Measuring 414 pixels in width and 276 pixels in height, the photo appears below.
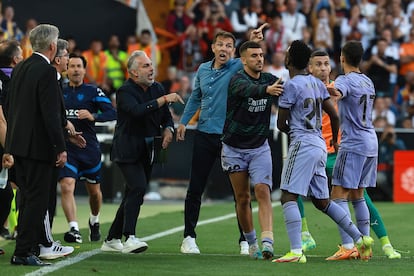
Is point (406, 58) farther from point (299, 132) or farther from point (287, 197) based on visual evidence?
point (287, 197)

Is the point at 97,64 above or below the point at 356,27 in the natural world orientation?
below

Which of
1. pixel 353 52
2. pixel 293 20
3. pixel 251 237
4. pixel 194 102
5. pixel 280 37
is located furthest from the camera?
pixel 293 20

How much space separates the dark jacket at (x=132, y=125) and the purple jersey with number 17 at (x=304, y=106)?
1.45 meters

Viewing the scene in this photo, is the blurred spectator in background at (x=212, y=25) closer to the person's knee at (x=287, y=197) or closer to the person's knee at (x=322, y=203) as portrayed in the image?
the person's knee at (x=322, y=203)

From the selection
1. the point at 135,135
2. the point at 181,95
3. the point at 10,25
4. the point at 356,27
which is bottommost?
the point at 181,95

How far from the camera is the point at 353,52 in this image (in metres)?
11.1

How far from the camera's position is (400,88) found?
25219 mm

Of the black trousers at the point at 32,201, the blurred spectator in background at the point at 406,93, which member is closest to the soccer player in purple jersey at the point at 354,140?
the black trousers at the point at 32,201

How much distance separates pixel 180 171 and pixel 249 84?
10.9m

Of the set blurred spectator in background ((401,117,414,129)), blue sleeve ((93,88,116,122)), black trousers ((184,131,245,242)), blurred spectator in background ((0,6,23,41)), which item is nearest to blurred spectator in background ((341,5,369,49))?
blurred spectator in background ((401,117,414,129))

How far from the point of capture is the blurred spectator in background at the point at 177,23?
2550 centimetres

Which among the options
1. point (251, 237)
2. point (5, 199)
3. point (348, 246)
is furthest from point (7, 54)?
point (348, 246)

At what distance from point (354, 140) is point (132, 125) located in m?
2.21

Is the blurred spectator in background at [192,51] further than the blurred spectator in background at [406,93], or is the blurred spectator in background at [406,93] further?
the blurred spectator in background at [192,51]
